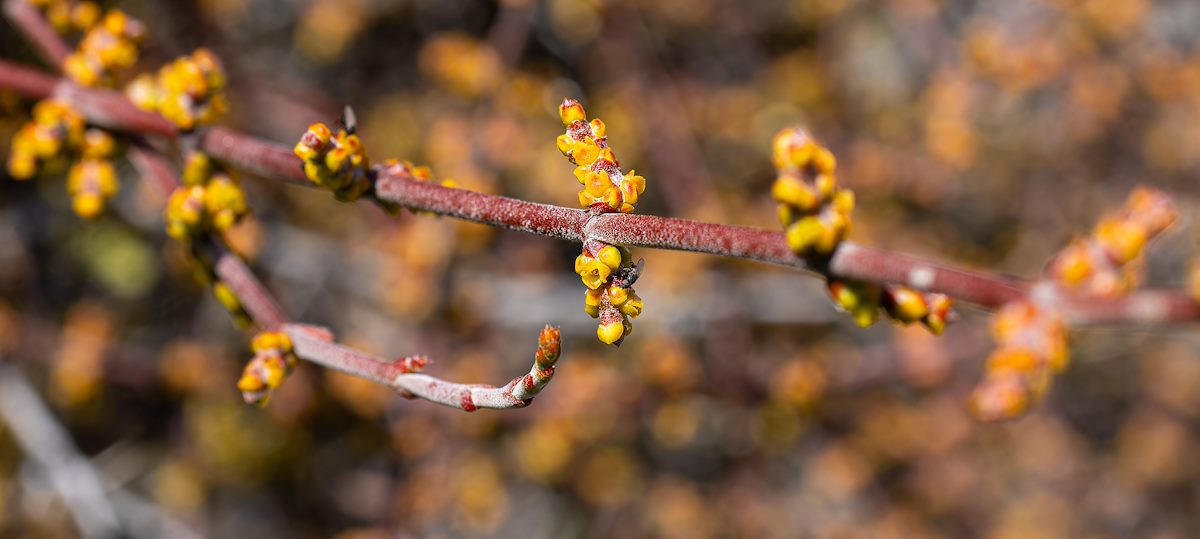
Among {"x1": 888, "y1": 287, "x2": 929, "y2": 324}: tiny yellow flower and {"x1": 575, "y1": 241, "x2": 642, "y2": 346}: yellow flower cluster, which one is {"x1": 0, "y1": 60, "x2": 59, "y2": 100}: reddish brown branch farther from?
{"x1": 888, "y1": 287, "x2": 929, "y2": 324}: tiny yellow flower

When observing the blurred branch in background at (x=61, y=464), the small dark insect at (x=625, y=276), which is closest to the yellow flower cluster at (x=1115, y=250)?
the small dark insect at (x=625, y=276)

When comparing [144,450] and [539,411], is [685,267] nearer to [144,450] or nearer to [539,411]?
[539,411]

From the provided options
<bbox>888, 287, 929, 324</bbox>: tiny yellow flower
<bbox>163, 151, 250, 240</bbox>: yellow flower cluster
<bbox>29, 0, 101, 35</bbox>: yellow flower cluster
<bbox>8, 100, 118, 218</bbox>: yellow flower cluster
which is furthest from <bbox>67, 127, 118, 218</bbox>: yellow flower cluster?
<bbox>888, 287, 929, 324</bbox>: tiny yellow flower

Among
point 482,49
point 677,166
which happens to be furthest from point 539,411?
point 482,49

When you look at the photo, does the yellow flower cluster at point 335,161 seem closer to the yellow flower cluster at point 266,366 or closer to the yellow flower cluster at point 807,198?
the yellow flower cluster at point 266,366

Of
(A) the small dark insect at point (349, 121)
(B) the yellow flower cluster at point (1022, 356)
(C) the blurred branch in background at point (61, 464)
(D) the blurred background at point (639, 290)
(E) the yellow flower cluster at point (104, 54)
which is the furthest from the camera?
(D) the blurred background at point (639, 290)
